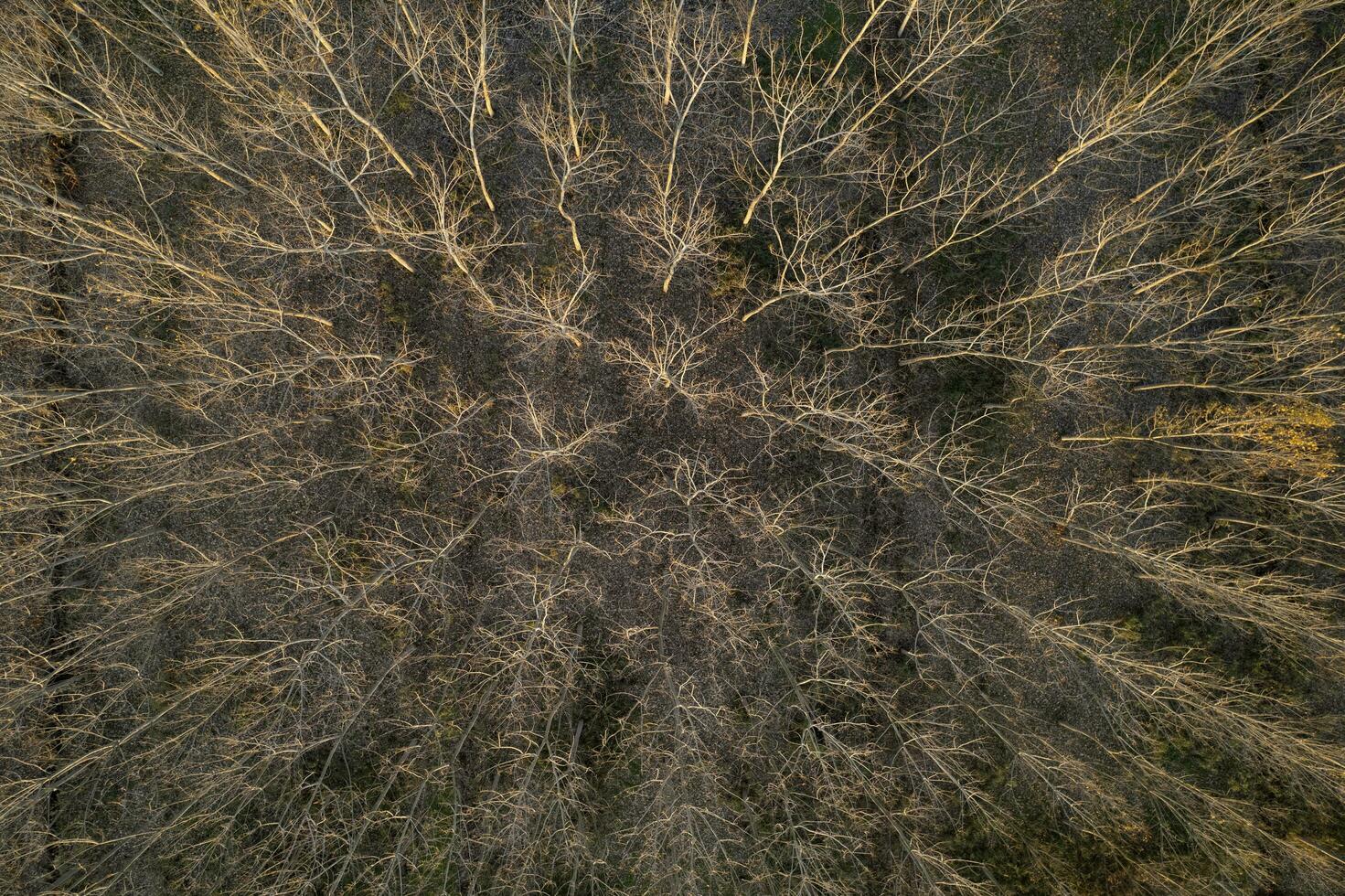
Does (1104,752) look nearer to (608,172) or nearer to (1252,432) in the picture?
(1252,432)

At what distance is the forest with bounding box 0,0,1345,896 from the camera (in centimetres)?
1259

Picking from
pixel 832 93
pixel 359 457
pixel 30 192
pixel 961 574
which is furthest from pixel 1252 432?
pixel 30 192

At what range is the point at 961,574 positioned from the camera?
43.0 feet

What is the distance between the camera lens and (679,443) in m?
13.0

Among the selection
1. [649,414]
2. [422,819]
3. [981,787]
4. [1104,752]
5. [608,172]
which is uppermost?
[608,172]

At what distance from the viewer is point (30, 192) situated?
1259 cm

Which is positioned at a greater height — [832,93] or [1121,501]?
[832,93]

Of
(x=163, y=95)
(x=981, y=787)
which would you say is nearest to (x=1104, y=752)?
(x=981, y=787)

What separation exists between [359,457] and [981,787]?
12686mm

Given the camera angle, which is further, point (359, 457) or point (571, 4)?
point (359, 457)

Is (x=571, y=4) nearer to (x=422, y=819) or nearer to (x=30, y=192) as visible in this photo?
(x=30, y=192)

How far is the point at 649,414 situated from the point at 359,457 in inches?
211

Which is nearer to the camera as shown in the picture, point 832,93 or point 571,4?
point 571,4

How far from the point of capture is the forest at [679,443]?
12.6m
